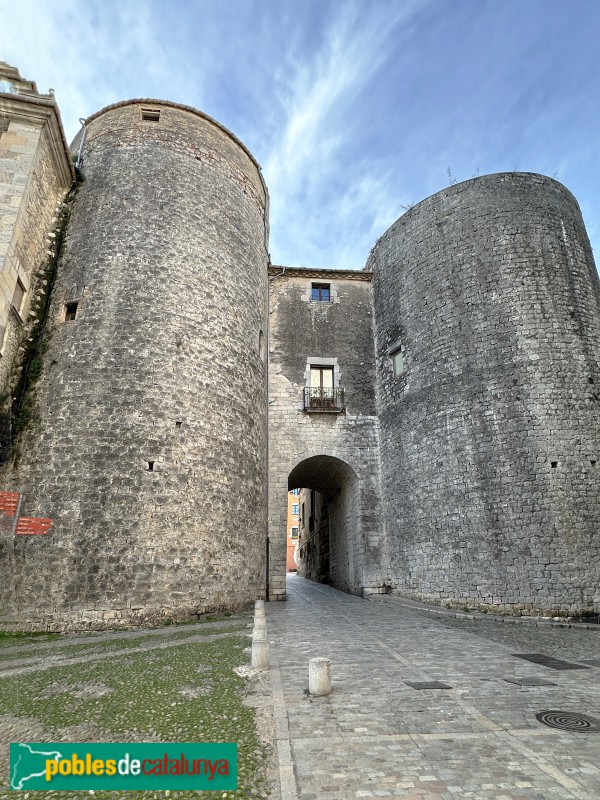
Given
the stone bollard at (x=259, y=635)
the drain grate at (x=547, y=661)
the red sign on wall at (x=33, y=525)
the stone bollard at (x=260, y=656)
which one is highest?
the red sign on wall at (x=33, y=525)

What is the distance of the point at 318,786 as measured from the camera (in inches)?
124

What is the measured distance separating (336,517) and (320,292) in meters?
9.72

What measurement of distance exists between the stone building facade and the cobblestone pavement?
3.88 m

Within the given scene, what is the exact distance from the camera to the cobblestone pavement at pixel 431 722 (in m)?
3.16

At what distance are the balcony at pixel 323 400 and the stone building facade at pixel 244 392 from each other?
0.11 metres

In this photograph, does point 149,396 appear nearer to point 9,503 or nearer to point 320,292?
point 9,503

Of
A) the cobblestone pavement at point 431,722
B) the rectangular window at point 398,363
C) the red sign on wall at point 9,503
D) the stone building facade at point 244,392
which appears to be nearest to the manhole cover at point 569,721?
the cobblestone pavement at point 431,722

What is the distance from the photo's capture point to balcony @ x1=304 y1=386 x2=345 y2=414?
55.4ft

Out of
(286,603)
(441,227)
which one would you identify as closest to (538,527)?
(286,603)

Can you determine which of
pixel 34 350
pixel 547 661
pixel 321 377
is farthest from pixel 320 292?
pixel 547 661

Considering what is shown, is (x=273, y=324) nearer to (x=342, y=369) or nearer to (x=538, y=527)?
(x=342, y=369)

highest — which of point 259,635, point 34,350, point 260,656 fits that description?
point 34,350

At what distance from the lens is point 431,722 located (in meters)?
4.25

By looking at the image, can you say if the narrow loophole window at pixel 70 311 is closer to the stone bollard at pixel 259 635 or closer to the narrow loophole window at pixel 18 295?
the narrow loophole window at pixel 18 295
